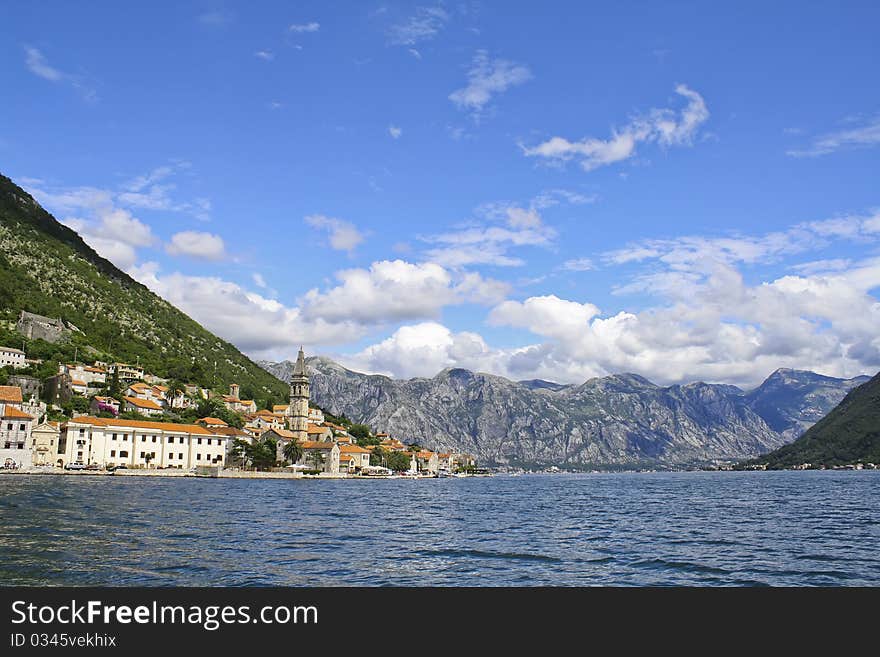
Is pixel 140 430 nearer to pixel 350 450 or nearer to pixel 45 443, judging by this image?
pixel 45 443

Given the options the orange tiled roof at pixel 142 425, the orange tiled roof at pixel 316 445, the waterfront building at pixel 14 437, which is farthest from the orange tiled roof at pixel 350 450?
the waterfront building at pixel 14 437

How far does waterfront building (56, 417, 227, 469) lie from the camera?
12394 centimetres

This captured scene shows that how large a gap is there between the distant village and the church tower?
0.28m

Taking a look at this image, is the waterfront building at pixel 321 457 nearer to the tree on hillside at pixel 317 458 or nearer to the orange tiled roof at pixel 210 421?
the tree on hillside at pixel 317 458

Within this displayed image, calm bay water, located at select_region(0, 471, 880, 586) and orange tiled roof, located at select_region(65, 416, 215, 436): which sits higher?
orange tiled roof, located at select_region(65, 416, 215, 436)

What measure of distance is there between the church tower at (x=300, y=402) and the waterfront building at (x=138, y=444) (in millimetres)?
30107

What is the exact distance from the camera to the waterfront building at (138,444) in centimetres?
12394

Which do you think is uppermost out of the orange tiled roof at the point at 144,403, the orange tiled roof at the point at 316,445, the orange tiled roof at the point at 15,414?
the orange tiled roof at the point at 144,403

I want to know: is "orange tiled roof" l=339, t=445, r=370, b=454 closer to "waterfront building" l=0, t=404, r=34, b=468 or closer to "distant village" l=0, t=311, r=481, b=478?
"distant village" l=0, t=311, r=481, b=478

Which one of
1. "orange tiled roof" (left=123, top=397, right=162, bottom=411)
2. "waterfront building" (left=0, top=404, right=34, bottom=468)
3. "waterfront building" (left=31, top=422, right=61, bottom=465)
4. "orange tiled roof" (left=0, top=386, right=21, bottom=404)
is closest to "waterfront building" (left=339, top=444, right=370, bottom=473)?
"orange tiled roof" (left=123, top=397, right=162, bottom=411)
